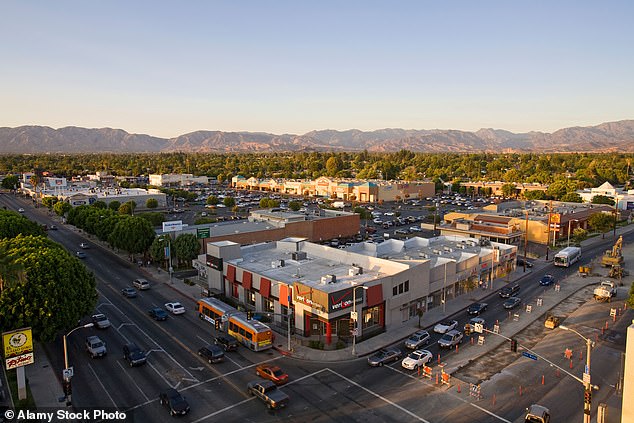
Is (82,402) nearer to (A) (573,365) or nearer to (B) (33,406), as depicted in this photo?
(B) (33,406)

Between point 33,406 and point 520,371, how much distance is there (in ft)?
110

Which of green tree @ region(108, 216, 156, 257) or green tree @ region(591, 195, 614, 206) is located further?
green tree @ region(591, 195, 614, 206)

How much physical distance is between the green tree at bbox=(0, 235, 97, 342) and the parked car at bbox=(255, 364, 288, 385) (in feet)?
51.1

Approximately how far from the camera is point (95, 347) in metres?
34.8

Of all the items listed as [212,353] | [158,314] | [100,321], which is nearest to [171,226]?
[158,314]

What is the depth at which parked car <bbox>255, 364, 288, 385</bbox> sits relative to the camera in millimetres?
30516

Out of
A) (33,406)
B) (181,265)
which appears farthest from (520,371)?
(181,265)

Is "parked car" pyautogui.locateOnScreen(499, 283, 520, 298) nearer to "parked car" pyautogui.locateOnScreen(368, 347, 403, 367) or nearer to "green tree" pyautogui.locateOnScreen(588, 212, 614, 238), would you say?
"parked car" pyautogui.locateOnScreen(368, 347, 403, 367)

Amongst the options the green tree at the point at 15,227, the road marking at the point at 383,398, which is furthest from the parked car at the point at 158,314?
the green tree at the point at 15,227

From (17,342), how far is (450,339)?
31.9 m

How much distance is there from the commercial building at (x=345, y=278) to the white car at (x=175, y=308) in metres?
5.93

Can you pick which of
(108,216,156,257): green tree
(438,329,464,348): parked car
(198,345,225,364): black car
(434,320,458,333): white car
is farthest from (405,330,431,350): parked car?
(108,216,156,257): green tree

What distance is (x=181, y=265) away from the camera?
2544 inches

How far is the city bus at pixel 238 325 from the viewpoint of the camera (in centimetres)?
3616
